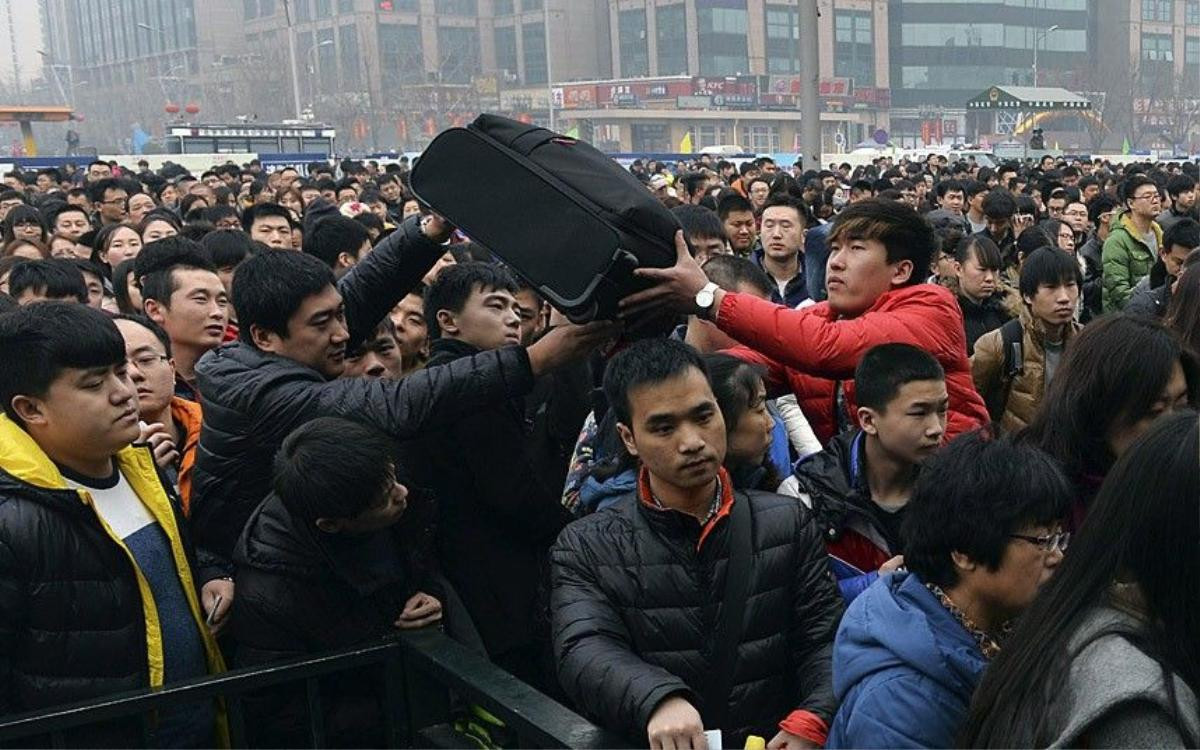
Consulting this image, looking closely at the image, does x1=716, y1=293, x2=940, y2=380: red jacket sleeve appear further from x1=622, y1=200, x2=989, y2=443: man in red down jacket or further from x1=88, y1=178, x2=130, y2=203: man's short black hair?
x1=88, y1=178, x2=130, y2=203: man's short black hair

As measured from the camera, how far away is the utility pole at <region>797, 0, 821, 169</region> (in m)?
12.5

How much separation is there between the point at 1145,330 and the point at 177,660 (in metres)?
2.19

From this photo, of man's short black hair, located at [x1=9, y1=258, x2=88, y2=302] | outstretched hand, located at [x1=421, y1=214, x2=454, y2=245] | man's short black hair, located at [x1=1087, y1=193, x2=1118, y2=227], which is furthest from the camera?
man's short black hair, located at [x1=1087, y1=193, x2=1118, y2=227]

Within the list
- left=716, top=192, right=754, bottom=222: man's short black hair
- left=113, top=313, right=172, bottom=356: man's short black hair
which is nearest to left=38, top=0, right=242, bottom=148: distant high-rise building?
left=716, top=192, right=754, bottom=222: man's short black hair

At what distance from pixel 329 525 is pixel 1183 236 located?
4651 millimetres

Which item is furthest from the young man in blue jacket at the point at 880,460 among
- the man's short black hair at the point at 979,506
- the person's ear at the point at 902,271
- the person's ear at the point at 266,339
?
the person's ear at the point at 266,339

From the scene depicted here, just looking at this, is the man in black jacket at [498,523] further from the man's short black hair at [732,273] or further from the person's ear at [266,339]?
the man's short black hair at [732,273]

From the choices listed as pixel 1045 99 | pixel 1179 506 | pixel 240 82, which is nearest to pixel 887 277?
pixel 1179 506

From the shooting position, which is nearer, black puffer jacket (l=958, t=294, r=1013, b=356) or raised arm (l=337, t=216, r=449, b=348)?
raised arm (l=337, t=216, r=449, b=348)

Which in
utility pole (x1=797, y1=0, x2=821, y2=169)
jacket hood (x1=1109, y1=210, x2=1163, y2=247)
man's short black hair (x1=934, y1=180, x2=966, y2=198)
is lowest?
jacket hood (x1=1109, y1=210, x2=1163, y2=247)

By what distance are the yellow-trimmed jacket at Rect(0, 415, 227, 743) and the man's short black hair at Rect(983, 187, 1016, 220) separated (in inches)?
284

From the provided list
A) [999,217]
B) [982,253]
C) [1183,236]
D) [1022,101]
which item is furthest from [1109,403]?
[1022,101]

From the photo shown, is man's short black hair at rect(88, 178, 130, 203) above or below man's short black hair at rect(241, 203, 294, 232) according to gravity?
above

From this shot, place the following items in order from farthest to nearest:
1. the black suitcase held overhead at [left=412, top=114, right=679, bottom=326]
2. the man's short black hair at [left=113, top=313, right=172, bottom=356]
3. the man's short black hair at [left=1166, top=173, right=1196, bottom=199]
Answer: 1. the man's short black hair at [left=1166, top=173, right=1196, bottom=199]
2. the man's short black hair at [left=113, top=313, right=172, bottom=356]
3. the black suitcase held overhead at [left=412, top=114, right=679, bottom=326]
